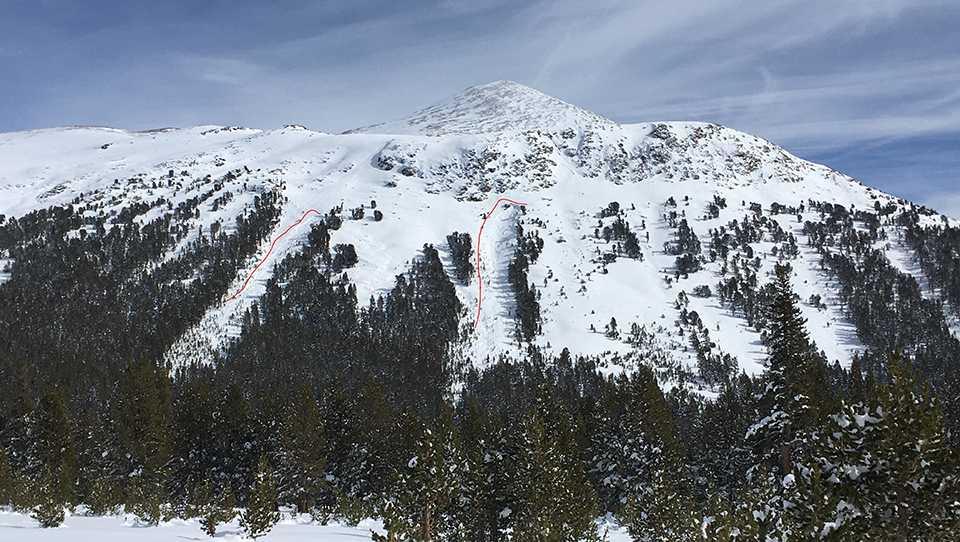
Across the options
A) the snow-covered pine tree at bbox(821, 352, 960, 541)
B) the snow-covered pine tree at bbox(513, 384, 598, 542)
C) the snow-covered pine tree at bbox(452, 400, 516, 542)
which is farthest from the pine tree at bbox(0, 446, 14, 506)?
the snow-covered pine tree at bbox(821, 352, 960, 541)

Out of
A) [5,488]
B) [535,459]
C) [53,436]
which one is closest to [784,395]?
[535,459]

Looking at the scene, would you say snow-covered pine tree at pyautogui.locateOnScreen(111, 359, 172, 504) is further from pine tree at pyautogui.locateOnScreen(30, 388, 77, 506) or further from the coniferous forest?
pine tree at pyautogui.locateOnScreen(30, 388, 77, 506)

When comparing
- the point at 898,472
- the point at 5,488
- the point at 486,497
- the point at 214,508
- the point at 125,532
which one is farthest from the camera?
the point at 486,497

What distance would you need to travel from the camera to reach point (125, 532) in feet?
87.9

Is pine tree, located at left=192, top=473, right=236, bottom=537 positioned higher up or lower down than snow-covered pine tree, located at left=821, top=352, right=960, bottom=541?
lower down

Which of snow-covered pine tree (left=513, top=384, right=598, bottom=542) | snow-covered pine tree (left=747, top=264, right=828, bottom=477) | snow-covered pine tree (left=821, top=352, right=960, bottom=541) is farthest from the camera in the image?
snow-covered pine tree (left=513, top=384, right=598, bottom=542)

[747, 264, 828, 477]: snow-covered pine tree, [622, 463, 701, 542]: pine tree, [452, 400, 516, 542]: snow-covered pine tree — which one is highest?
[747, 264, 828, 477]: snow-covered pine tree

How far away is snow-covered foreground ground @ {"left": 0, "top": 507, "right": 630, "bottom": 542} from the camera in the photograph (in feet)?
76.1

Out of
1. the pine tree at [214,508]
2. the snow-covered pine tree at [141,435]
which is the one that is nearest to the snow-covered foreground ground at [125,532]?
the pine tree at [214,508]

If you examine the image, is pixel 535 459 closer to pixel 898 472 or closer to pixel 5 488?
pixel 898 472

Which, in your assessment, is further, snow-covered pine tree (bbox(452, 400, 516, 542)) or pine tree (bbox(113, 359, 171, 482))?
pine tree (bbox(113, 359, 171, 482))

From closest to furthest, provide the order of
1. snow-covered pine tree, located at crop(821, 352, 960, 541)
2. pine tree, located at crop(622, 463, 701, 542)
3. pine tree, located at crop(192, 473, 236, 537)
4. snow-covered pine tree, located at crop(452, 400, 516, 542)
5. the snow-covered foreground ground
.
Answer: snow-covered pine tree, located at crop(821, 352, 960, 541) < the snow-covered foreground ground < pine tree, located at crop(622, 463, 701, 542) < pine tree, located at crop(192, 473, 236, 537) < snow-covered pine tree, located at crop(452, 400, 516, 542)

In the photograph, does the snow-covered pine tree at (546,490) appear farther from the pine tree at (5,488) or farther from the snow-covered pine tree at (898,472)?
the pine tree at (5,488)

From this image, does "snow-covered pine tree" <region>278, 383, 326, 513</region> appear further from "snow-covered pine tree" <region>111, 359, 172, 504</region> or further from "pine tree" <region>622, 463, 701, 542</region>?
"pine tree" <region>622, 463, 701, 542</region>
